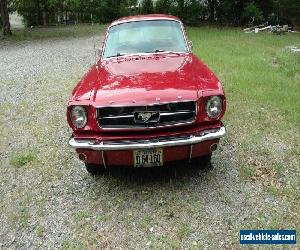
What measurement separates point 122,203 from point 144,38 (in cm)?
260

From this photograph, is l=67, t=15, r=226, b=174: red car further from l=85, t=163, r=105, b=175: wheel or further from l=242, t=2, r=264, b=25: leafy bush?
l=242, t=2, r=264, b=25: leafy bush

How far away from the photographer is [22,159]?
6.18 metres

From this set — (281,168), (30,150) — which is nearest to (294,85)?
(281,168)

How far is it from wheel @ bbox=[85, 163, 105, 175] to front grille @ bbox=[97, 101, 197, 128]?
2.87 ft

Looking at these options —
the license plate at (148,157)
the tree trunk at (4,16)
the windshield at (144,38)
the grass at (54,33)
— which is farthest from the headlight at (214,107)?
the tree trunk at (4,16)

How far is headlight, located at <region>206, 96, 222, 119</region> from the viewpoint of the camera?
466 centimetres

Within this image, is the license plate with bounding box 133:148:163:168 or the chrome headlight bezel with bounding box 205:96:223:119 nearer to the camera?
the license plate with bounding box 133:148:163:168

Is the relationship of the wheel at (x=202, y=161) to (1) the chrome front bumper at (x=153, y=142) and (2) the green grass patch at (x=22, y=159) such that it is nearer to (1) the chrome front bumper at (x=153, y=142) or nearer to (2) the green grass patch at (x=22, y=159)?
(1) the chrome front bumper at (x=153, y=142)

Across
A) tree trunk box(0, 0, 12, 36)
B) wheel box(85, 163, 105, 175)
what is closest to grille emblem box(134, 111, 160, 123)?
wheel box(85, 163, 105, 175)

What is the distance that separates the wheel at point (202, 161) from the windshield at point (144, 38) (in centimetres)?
169

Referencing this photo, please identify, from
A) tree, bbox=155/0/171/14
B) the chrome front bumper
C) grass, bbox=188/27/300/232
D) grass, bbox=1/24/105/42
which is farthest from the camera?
tree, bbox=155/0/171/14

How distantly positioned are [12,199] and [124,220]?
1.51 meters

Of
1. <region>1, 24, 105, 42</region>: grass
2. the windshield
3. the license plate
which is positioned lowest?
<region>1, 24, 105, 42</region>: grass

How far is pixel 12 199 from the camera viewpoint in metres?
5.15
